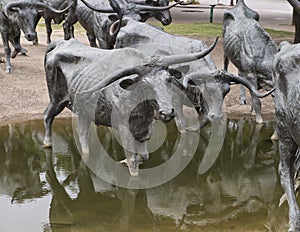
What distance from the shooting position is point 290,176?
5871 millimetres

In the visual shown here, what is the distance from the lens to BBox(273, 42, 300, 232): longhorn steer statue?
5332 millimetres

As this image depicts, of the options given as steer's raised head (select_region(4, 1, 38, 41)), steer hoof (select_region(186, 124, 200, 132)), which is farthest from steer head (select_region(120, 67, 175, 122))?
steer's raised head (select_region(4, 1, 38, 41))

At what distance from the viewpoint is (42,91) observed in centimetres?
1200

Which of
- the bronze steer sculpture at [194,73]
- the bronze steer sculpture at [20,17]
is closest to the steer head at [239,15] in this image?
the bronze steer sculpture at [194,73]

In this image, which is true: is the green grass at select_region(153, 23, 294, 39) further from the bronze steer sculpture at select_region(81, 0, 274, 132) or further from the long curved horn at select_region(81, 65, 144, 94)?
the long curved horn at select_region(81, 65, 144, 94)

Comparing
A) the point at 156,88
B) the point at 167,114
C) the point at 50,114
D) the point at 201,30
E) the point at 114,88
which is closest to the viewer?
the point at 167,114

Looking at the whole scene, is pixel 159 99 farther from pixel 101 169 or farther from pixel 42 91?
pixel 42 91

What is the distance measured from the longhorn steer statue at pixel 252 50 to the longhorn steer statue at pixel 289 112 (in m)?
3.94

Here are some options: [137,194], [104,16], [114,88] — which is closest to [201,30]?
[104,16]

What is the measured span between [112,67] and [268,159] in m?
2.64

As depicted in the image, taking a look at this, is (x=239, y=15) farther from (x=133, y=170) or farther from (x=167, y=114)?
(x=167, y=114)

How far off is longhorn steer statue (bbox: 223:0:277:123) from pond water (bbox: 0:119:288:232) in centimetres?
149

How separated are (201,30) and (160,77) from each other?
1659cm

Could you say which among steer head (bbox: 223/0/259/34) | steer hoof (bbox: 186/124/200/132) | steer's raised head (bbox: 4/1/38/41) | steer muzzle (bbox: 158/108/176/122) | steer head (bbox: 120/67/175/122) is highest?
steer head (bbox: 120/67/175/122)
